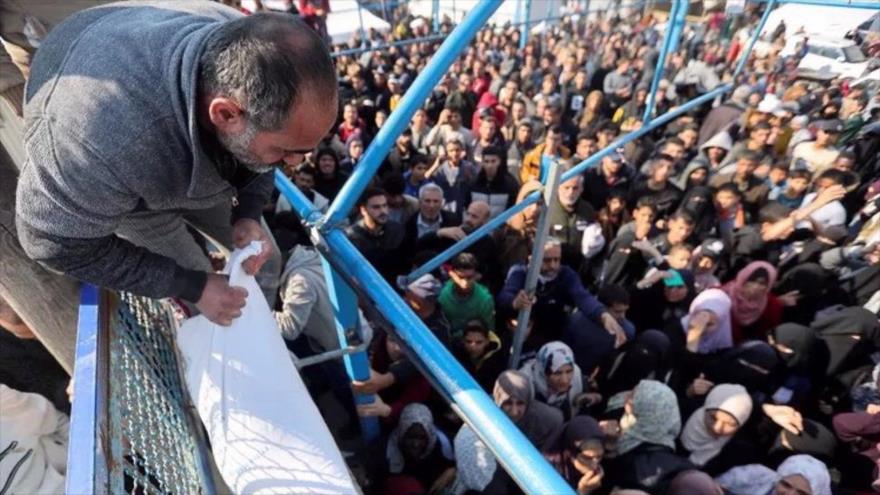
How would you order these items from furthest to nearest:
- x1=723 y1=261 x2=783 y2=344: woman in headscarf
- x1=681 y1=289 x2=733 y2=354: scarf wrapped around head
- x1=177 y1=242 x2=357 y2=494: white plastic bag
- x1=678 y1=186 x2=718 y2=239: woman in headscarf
A: x1=678 y1=186 x2=718 y2=239: woman in headscarf < x1=723 y1=261 x2=783 y2=344: woman in headscarf < x1=681 y1=289 x2=733 y2=354: scarf wrapped around head < x1=177 y1=242 x2=357 y2=494: white plastic bag

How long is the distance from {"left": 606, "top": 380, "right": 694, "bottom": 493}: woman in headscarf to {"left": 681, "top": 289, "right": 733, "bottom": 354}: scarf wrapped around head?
736 mm

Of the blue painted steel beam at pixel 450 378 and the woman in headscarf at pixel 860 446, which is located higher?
the blue painted steel beam at pixel 450 378

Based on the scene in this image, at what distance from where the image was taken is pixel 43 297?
4.47 ft

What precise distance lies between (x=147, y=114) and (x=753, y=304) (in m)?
3.79

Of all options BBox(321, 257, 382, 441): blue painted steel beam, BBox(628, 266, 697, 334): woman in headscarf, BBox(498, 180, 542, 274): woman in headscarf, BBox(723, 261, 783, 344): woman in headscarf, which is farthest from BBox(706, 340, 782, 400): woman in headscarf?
BBox(321, 257, 382, 441): blue painted steel beam

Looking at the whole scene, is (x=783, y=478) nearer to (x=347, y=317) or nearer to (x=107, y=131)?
(x=347, y=317)

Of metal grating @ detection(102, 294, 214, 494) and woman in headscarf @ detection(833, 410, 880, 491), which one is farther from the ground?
metal grating @ detection(102, 294, 214, 494)

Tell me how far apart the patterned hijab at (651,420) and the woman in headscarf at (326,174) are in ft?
10.4

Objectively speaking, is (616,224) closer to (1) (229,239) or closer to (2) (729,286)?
(2) (729,286)

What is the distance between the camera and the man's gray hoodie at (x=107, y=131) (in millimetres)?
949

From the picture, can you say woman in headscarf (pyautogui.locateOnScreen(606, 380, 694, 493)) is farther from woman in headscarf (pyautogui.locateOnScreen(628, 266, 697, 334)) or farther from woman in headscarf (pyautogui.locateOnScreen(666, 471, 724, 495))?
woman in headscarf (pyautogui.locateOnScreen(628, 266, 697, 334))

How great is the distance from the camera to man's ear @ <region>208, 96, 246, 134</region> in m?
0.93

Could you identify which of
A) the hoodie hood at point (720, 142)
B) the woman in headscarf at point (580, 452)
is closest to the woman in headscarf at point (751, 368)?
the woman in headscarf at point (580, 452)

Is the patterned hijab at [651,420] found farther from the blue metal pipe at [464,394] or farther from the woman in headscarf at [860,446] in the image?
the blue metal pipe at [464,394]
